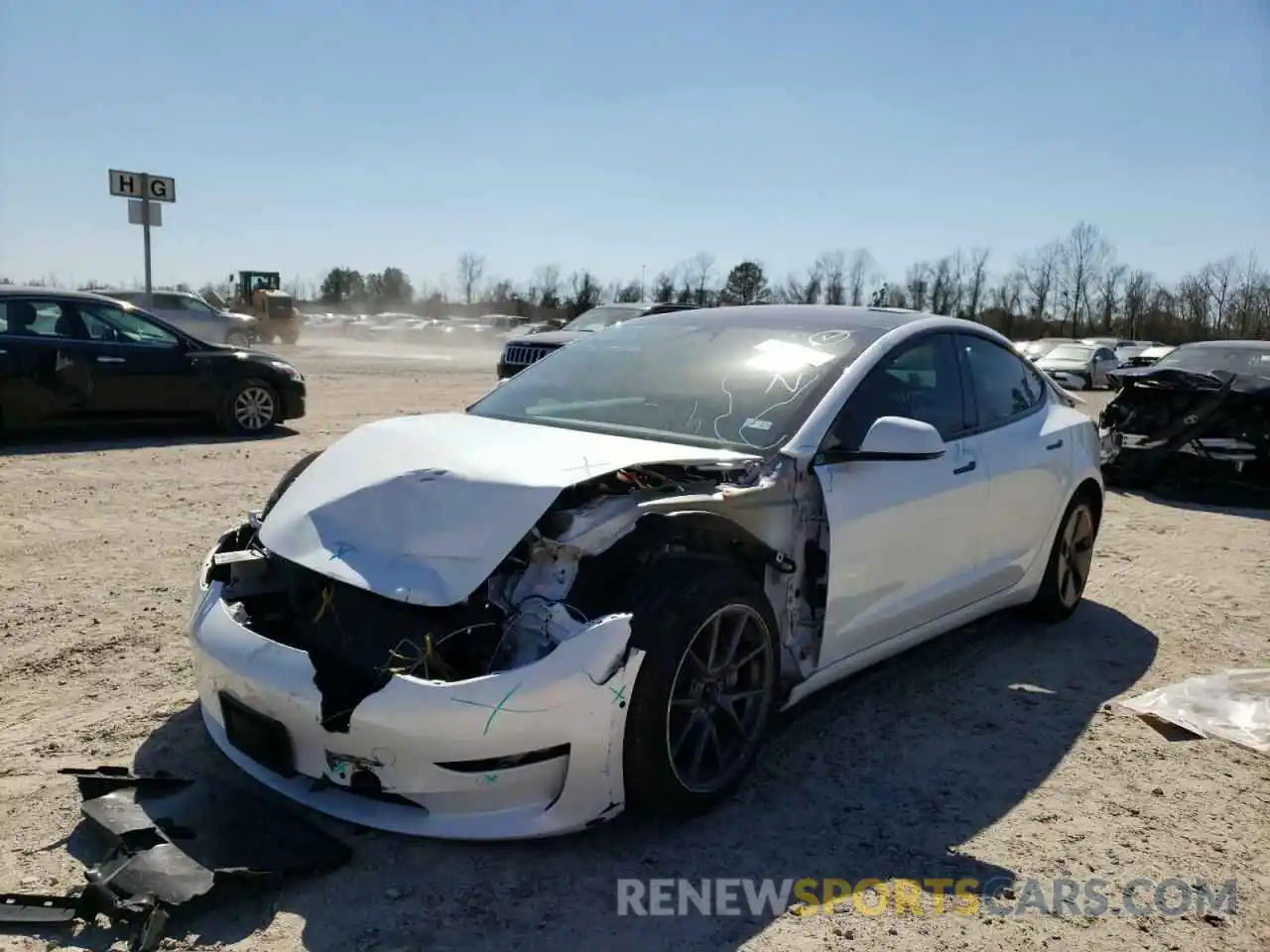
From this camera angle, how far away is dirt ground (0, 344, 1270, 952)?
2.70 metres

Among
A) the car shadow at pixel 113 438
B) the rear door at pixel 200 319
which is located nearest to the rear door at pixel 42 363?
the car shadow at pixel 113 438

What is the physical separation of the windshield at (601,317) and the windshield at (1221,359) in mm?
7529


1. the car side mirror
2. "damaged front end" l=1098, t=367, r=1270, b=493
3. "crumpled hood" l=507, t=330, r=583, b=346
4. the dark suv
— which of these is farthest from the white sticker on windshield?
"crumpled hood" l=507, t=330, r=583, b=346

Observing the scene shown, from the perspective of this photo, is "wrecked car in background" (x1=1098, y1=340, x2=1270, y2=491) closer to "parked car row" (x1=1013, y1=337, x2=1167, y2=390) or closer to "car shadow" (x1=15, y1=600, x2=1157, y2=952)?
"car shadow" (x1=15, y1=600, x2=1157, y2=952)

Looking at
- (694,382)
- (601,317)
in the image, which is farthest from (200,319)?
(694,382)

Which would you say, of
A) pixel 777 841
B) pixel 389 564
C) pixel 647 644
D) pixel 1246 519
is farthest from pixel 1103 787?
pixel 1246 519

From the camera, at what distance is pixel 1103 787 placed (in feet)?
11.8

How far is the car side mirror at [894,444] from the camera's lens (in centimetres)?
364

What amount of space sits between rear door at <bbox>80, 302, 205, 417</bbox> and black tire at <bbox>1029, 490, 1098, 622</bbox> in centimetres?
888

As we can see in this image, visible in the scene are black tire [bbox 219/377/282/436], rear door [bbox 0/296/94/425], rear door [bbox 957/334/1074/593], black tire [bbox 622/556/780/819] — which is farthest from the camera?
black tire [bbox 219/377/282/436]

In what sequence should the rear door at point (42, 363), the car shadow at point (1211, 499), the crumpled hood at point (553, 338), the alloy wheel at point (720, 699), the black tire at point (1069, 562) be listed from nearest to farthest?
the alloy wheel at point (720, 699) → the black tire at point (1069, 562) → the car shadow at point (1211, 499) → the rear door at point (42, 363) → the crumpled hood at point (553, 338)

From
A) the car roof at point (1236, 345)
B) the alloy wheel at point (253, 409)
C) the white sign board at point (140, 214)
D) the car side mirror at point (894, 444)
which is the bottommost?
the alloy wheel at point (253, 409)

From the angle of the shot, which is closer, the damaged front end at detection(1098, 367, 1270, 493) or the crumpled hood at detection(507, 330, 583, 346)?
the damaged front end at detection(1098, 367, 1270, 493)

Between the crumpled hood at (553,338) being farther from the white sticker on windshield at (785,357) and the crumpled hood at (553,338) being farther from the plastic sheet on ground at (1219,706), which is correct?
the plastic sheet on ground at (1219,706)
